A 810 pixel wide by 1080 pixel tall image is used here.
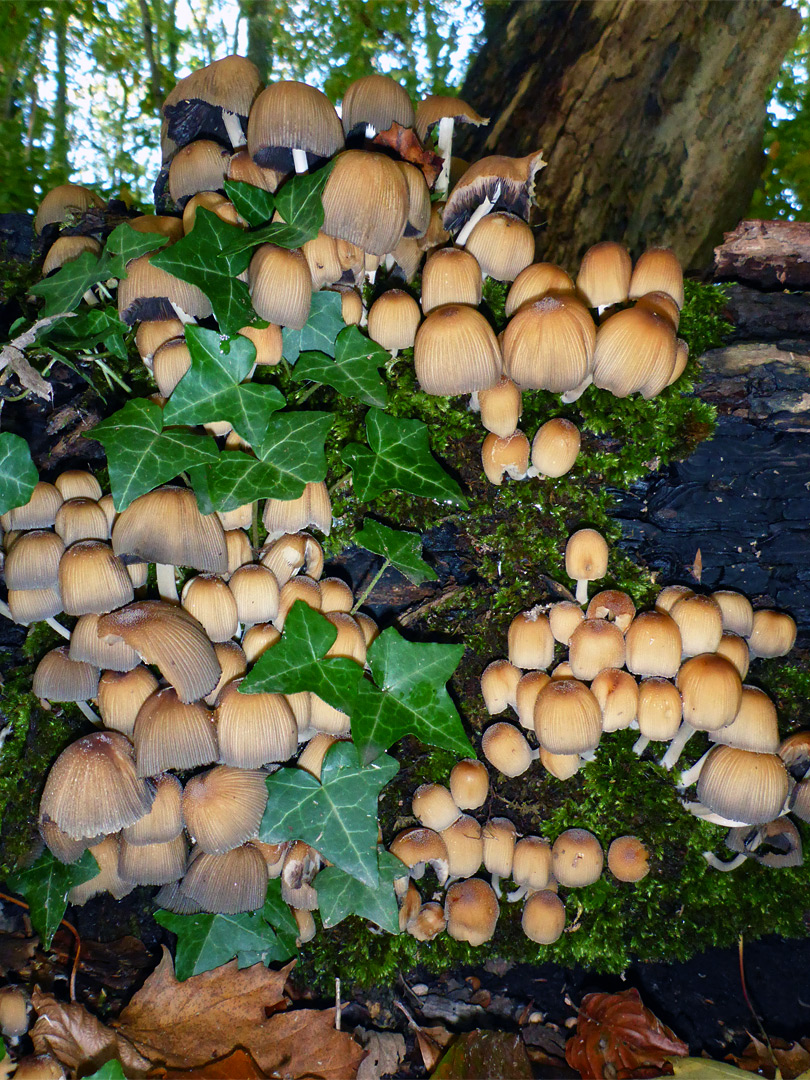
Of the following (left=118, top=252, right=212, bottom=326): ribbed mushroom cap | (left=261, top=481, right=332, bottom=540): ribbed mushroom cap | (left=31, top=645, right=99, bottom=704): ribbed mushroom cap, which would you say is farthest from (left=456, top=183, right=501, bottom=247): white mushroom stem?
(left=31, top=645, right=99, bottom=704): ribbed mushroom cap

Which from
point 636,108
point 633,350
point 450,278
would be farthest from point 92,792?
point 636,108

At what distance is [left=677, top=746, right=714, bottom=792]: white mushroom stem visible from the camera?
2.18 meters

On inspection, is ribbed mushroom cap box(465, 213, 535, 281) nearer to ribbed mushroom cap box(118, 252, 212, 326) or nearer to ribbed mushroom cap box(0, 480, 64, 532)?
ribbed mushroom cap box(118, 252, 212, 326)

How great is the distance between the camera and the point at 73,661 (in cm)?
193

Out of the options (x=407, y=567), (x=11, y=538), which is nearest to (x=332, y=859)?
(x=407, y=567)

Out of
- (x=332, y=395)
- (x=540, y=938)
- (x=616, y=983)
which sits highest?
(x=332, y=395)

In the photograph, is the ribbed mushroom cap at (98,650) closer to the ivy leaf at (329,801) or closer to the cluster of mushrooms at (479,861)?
the ivy leaf at (329,801)

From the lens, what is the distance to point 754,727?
6.52 ft

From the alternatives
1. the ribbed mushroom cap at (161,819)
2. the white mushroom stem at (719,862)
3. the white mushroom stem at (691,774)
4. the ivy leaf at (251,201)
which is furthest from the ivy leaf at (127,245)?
the white mushroom stem at (719,862)

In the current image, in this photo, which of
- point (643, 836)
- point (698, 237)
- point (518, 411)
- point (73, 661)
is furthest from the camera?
point (698, 237)

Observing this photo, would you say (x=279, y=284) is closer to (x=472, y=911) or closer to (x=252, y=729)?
(x=252, y=729)

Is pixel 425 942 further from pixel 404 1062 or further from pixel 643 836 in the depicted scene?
pixel 643 836

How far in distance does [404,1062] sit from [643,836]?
969 millimetres

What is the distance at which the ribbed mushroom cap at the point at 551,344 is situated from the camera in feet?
6.27
